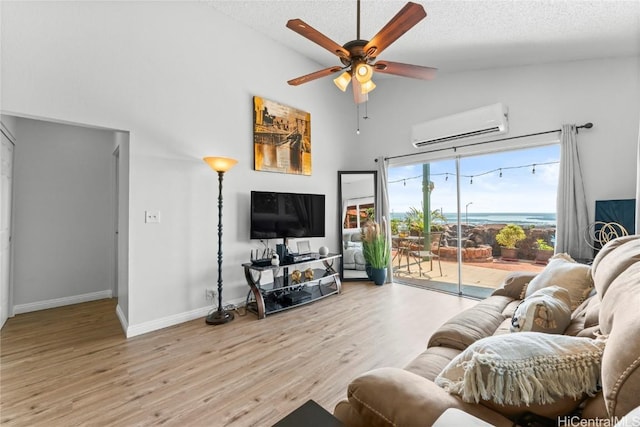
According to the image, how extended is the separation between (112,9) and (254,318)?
11.3 feet

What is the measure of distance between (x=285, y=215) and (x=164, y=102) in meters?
1.92

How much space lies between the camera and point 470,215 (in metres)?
4.08

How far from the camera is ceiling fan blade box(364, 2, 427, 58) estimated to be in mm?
1589

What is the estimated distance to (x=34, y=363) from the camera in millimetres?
2229

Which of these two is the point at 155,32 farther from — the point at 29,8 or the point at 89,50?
the point at 29,8

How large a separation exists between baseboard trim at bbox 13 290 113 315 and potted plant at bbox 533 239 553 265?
19.4ft

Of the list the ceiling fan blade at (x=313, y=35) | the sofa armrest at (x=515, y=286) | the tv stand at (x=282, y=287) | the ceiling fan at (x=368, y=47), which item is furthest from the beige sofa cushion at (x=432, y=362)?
the tv stand at (x=282, y=287)

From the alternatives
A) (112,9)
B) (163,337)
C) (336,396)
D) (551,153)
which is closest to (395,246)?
(551,153)

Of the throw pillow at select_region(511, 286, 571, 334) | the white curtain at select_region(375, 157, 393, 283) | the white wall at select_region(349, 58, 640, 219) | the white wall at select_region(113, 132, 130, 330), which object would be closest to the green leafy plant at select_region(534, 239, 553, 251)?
the white wall at select_region(349, 58, 640, 219)

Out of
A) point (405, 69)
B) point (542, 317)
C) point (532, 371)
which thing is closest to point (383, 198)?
point (405, 69)

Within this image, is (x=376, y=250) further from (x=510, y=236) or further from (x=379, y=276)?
(x=510, y=236)

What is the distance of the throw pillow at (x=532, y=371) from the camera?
75 cm

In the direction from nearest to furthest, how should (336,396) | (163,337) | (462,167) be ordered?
1. (336,396)
2. (163,337)
3. (462,167)

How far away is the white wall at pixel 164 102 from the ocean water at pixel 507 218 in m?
2.75
